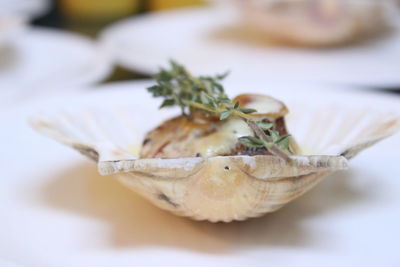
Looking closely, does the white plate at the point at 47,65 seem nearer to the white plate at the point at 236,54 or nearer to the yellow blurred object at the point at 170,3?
the white plate at the point at 236,54

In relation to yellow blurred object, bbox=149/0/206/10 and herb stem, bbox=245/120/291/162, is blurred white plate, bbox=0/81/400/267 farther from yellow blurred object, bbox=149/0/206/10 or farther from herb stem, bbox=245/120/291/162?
yellow blurred object, bbox=149/0/206/10

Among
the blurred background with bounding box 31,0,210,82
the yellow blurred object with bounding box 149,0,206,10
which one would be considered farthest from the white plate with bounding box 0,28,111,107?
the yellow blurred object with bounding box 149,0,206,10

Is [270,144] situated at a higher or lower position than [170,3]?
lower

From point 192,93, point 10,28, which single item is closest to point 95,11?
point 10,28

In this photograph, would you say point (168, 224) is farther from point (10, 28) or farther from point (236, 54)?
point (10, 28)

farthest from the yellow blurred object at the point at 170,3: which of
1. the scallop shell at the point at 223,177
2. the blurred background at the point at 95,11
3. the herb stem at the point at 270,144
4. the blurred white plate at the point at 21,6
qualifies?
the herb stem at the point at 270,144

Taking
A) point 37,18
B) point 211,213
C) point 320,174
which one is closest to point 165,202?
point 211,213
